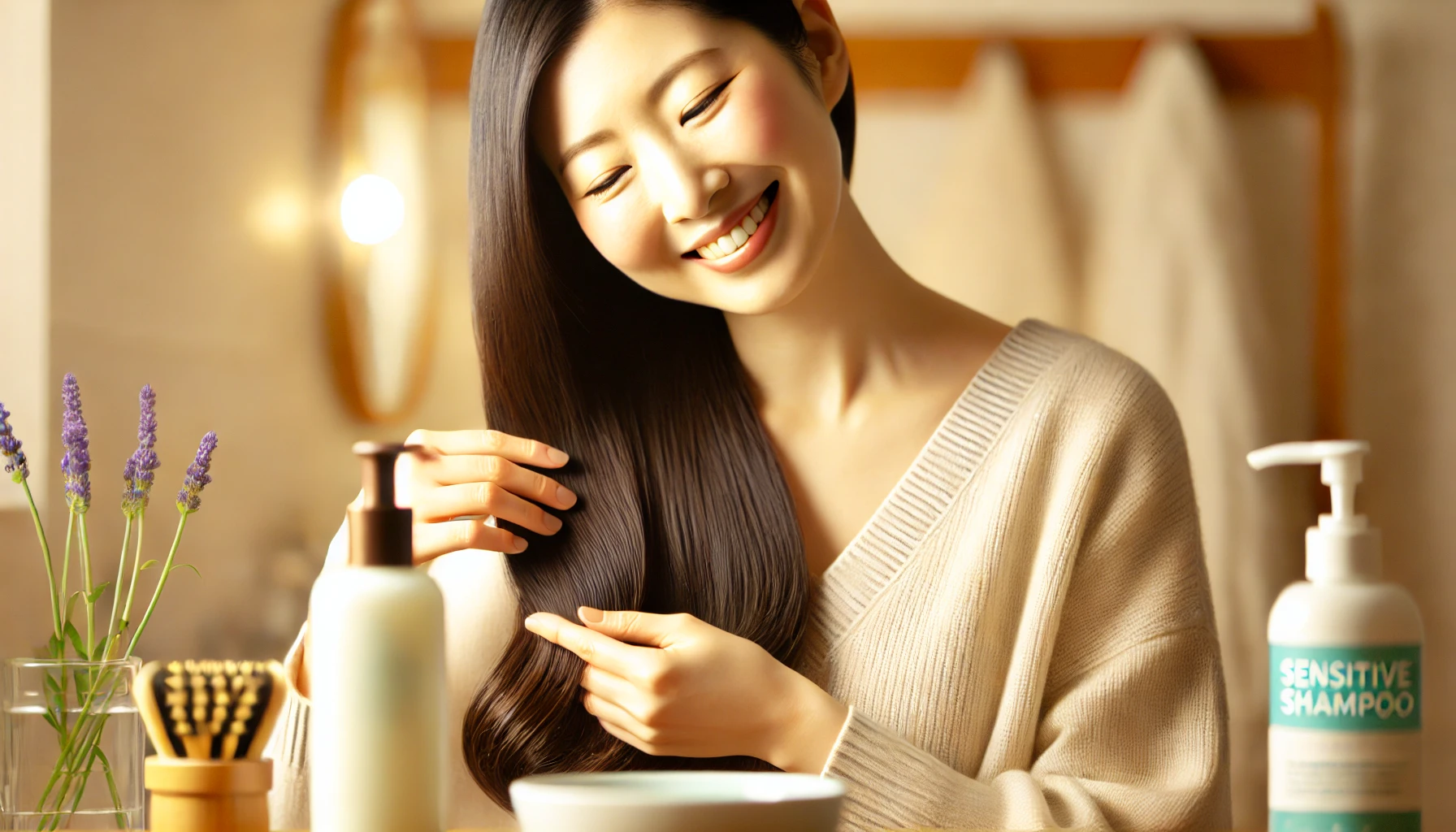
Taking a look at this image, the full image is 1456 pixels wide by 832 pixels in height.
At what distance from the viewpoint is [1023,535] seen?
0.82 meters

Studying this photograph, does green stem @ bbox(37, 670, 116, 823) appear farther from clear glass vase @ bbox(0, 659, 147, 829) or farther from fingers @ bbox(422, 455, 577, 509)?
fingers @ bbox(422, 455, 577, 509)

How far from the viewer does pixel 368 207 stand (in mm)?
1657

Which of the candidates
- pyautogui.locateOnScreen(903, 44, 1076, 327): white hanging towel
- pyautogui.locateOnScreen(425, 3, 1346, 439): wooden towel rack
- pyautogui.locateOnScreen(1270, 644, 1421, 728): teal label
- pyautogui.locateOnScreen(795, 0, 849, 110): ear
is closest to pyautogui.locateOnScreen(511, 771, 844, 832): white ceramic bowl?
pyautogui.locateOnScreen(1270, 644, 1421, 728): teal label

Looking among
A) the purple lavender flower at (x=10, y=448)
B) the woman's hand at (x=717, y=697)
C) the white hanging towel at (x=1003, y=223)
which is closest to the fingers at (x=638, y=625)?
the woman's hand at (x=717, y=697)

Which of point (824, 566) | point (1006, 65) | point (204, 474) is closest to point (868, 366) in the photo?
point (824, 566)

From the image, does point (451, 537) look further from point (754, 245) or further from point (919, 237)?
point (919, 237)

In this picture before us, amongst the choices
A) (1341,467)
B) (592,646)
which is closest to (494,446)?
(592,646)

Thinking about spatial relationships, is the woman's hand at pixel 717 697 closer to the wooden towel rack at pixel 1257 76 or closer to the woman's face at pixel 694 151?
the woman's face at pixel 694 151

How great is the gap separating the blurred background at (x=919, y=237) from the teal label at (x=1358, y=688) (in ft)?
3.42

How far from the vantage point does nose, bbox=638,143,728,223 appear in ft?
2.51

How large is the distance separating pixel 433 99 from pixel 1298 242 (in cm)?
111

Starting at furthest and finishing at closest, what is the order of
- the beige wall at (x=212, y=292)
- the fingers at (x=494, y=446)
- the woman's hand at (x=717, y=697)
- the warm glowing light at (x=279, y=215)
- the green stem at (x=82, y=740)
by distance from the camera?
the warm glowing light at (x=279, y=215)
the beige wall at (x=212, y=292)
the fingers at (x=494, y=446)
the woman's hand at (x=717, y=697)
the green stem at (x=82, y=740)

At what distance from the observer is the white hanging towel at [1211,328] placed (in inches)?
59.3

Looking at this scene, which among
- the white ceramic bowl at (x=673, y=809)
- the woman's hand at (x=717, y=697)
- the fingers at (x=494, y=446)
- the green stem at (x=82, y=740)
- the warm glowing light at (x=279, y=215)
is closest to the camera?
the white ceramic bowl at (x=673, y=809)
